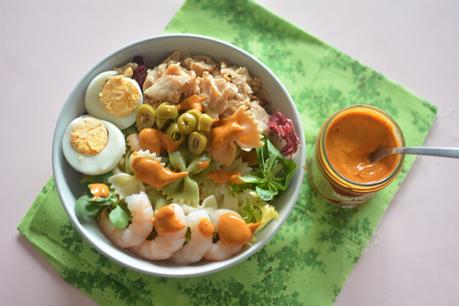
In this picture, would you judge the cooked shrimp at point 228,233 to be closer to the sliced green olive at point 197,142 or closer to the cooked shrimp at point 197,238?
the cooked shrimp at point 197,238

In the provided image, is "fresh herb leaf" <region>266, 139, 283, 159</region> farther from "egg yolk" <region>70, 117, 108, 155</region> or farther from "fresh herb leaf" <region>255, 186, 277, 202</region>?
"egg yolk" <region>70, 117, 108, 155</region>

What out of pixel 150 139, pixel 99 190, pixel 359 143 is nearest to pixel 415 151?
pixel 359 143

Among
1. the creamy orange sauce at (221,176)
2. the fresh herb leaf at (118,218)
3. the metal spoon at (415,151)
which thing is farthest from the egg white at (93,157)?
the metal spoon at (415,151)

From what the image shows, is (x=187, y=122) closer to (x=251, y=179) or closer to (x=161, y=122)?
(x=161, y=122)

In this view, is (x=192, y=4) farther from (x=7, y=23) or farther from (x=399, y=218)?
(x=399, y=218)

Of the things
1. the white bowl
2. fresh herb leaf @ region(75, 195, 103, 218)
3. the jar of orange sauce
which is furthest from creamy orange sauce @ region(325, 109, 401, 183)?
fresh herb leaf @ region(75, 195, 103, 218)

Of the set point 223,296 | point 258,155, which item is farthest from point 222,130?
point 223,296
